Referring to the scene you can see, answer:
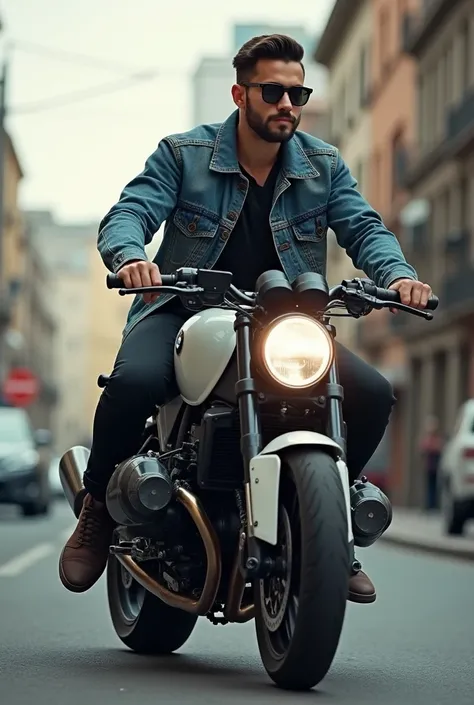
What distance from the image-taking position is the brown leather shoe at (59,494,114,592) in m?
6.36

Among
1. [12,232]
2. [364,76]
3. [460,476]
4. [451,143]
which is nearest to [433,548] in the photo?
[460,476]

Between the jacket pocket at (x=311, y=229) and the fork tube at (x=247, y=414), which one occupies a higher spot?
the jacket pocket at (x=311, y=229)

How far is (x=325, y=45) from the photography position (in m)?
61.3

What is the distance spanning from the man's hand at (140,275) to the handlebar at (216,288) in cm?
2

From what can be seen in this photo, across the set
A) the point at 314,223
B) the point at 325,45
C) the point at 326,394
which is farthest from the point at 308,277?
the point at 325,45

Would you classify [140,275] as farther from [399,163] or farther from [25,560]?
[399,163]

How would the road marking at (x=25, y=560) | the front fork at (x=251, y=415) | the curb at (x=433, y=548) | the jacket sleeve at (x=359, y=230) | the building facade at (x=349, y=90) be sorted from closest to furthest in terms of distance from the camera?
the front fork at (x=251, y=415) → the jacket sleeve at (x=359, y=230) → the road marking at (x=25, y=560) → the curb at (x=433, y=548) → the building facade at (x=349, y=90)

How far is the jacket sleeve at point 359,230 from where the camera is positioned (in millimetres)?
6062

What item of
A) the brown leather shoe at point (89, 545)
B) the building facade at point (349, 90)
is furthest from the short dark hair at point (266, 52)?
the building facade at point (349, 90)

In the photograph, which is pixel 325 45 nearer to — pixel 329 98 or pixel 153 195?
pixel 329 98

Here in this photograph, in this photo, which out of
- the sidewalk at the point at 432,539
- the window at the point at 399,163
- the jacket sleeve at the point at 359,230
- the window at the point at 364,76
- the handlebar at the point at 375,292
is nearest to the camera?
the handlebar at the point at 375,292

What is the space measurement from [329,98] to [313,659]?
59492mm

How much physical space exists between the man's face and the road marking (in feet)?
22.4

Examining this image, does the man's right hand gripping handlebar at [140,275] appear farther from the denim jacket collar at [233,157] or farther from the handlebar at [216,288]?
the denim jacket collar at [233,157]
